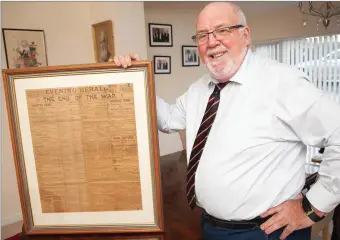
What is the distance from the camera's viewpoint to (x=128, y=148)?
970mm

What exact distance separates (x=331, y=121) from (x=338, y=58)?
4040mm

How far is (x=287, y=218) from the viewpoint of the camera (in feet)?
3.31

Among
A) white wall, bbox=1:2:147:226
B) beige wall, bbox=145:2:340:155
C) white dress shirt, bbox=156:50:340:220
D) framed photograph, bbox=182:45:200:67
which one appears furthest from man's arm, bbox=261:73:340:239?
framed photograph, bbox=182:45:200:67

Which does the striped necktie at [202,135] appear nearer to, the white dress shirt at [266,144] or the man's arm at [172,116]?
the white dress shirt at [266,144]

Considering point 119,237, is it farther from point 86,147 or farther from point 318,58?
point 318,58

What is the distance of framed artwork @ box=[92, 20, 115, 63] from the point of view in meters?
2.98

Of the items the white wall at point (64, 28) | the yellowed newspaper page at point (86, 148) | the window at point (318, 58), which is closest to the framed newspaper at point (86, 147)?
the yellowed newspaper page at point (86, 148)

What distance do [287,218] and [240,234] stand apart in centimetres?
17

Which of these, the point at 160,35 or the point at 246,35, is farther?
the point at 160,35

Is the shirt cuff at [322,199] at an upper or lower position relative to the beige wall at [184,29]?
lower

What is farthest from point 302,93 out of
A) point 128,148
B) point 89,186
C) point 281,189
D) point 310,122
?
point 89,186

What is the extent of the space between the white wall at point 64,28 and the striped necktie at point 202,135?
2.03 meters

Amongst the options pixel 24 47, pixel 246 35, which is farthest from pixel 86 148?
pixel 24 47

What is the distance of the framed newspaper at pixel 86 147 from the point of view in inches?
37.4
